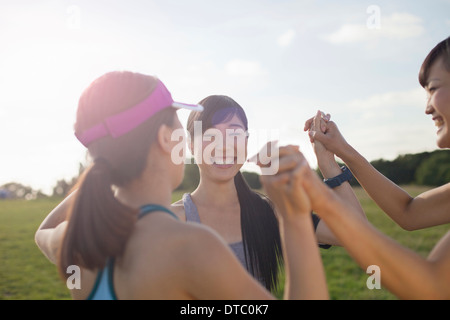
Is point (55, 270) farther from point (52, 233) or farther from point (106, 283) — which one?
point (106, 283)

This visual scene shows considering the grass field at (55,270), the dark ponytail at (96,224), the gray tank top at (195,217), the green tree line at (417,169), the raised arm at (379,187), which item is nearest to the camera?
the dark ponytail at (96,224)

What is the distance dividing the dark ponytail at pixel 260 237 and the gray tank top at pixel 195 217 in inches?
1.6

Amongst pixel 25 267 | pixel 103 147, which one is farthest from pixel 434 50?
pixel 25 267

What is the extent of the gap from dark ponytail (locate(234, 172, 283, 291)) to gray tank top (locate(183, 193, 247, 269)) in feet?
0.14

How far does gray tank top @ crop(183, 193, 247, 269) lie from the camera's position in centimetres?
329

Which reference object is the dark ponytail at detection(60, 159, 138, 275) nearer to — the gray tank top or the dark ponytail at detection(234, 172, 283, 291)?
the gray tank top

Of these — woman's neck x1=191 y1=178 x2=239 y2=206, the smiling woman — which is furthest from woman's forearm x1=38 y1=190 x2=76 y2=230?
the smiling woman

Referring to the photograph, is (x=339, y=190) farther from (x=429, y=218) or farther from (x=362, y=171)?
(x=429, y=218)

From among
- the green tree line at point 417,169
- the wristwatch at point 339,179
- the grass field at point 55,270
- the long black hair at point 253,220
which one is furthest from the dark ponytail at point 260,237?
the green tree line at point 417,169

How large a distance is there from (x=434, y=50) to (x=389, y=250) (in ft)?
4.74

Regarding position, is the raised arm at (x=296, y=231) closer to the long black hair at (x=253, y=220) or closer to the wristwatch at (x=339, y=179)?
the wristwatch at (x=339, y=179)

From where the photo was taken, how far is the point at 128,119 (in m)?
1.98

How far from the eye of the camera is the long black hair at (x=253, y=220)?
3.35m
